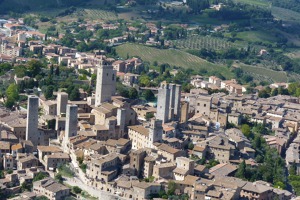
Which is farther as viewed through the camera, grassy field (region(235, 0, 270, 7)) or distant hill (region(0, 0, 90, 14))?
grassy field (region(235, 0, 270, 7))

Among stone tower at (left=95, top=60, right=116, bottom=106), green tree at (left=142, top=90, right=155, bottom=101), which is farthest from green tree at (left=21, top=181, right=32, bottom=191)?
green tree at (left=142, top=90, right=155, bottom=101)

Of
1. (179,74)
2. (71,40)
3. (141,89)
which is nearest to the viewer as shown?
(141,89)

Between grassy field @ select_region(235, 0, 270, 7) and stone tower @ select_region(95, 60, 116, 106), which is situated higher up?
grassy field @ select_region(235, 0, 270, 7)

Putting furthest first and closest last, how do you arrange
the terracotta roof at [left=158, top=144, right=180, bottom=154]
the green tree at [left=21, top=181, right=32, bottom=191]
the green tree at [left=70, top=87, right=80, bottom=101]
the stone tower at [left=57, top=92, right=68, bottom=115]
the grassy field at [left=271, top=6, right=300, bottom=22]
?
1. the grassy field at [left=271, top=6, right=300, bottom=22]
2. the green tree at [left=70, top=87, right=80, bottom=101]
3. the stone tower at [left=57, top=92, right=68, bottom=115]
4. the terracotta roof at [left=158, top=144, right=180, bottom=154]
5. the green tree at [left=21, top=181, right=32, bottom=191]

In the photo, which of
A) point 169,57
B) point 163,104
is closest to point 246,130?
point 163,104

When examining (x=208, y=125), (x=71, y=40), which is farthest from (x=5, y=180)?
(x=71, y=40)

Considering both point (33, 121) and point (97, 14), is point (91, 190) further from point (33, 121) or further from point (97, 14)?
point (97, 14)

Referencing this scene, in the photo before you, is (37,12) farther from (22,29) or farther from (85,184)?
(85,184)

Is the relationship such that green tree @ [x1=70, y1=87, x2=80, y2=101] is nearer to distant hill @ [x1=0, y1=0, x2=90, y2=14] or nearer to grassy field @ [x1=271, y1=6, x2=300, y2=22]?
distant hill @ [x1=0, y1=0, x2=90, y2=14]
